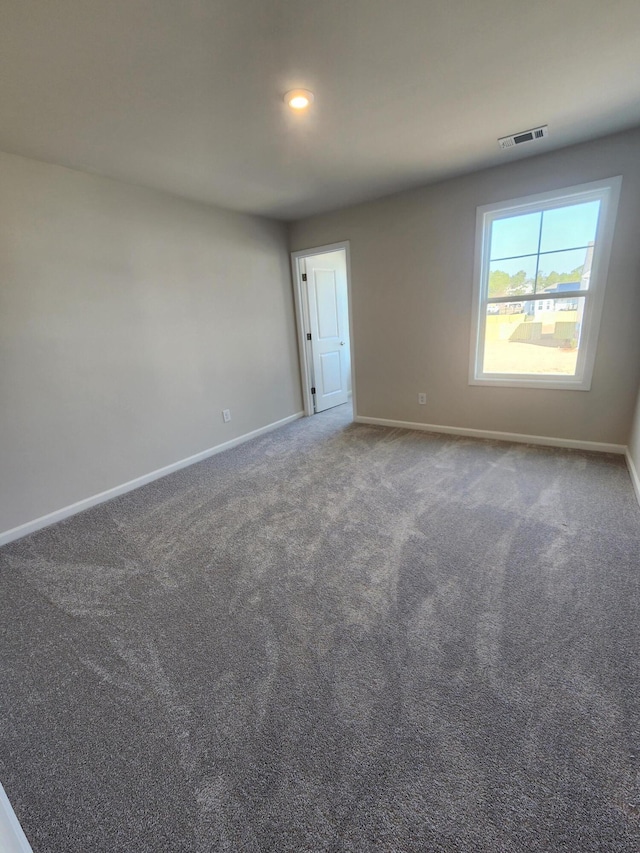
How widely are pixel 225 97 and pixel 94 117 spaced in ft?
2.46

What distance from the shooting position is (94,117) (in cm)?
199

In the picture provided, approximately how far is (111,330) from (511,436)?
3.78 metres

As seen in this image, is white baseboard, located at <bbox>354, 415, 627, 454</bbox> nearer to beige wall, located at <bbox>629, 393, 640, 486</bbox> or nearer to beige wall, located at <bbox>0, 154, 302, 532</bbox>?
beige wall, located at <bbox>629, 393, 640, 486</bbox>

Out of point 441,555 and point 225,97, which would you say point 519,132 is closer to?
point 225,97

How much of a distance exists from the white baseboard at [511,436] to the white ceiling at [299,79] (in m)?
2.40

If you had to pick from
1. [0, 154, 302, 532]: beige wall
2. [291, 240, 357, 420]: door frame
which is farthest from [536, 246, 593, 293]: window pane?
[0, 154, 302, 532]: beige wall

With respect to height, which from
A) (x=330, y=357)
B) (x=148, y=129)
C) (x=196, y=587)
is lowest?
(x=196, y=587)

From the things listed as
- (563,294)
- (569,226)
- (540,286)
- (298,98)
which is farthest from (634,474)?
(298,98)

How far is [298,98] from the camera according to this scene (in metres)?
1.93

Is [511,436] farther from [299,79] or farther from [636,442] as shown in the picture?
[299,79]

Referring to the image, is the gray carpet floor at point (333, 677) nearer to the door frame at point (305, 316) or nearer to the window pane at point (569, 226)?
the window pane at point (569, 226)

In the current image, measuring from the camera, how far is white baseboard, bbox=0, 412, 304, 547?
2.57m

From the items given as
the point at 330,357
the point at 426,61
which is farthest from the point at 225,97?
the point at 330,357

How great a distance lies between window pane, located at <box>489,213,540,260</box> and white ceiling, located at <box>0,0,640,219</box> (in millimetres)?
518
